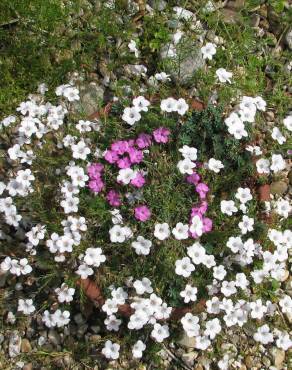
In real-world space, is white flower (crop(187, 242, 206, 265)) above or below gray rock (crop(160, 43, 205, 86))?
below

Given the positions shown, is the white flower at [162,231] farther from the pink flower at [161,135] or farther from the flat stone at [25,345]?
the flat stone at [25,345]

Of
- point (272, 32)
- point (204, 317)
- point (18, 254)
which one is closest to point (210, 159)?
point (204, 317)

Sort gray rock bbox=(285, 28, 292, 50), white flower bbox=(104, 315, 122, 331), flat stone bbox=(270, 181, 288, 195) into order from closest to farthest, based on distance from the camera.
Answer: white flower bbox=(104, 315, 122, 331)
flat stone bbox=(270, 181, 288, 195)
gray rock bbox=(285, 28, 292, 50)

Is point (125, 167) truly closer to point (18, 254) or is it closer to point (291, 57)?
point (18, 254)

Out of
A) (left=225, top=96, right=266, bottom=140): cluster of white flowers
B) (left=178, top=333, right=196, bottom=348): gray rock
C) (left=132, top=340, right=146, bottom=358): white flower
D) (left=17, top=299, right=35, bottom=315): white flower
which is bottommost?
(left=178, top=333, right=196, bottom=348): gray rock

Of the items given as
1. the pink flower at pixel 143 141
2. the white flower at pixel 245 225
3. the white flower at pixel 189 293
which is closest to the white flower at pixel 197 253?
the white flower at pixel 189 293

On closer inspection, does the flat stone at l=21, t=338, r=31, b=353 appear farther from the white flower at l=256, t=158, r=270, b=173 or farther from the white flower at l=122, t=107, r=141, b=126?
the white flower at l=256, t=158, r=270, b=173

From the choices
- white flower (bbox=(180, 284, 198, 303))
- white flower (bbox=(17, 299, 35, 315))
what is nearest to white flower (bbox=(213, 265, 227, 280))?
white flower (bbox=(180, 284, 198, 303))
